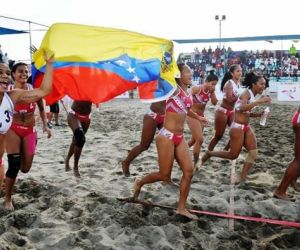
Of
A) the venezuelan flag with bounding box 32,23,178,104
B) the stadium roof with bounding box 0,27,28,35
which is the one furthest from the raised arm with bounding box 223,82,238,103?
the stadium roof with bounding box 0,27,28,35

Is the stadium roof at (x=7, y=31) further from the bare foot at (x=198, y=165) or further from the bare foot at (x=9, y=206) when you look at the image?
the bare foot at (x=9, y=206)

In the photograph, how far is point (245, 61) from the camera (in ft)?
96.8

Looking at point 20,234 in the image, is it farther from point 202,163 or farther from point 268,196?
point 202,163

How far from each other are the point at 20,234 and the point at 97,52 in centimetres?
231

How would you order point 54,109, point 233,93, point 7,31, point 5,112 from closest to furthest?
point 5,112, point 233,93, point 54,109, point 7,31

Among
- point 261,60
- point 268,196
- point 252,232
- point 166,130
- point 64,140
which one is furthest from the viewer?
point 261,60

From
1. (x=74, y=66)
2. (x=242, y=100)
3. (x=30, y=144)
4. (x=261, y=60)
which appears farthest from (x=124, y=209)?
(x=261, y=60)

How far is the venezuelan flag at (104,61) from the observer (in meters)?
5.04

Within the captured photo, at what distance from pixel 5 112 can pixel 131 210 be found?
1861mm

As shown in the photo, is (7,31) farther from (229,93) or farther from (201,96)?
(229,93)

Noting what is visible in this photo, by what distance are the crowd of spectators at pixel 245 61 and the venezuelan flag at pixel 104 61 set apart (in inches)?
898

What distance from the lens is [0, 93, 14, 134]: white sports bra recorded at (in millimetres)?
4219

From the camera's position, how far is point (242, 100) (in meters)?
6.33

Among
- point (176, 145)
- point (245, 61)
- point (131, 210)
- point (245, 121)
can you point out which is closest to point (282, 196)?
point (245, 121)
